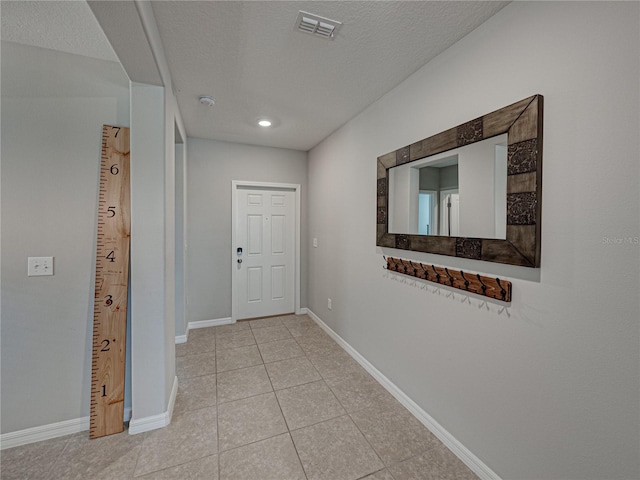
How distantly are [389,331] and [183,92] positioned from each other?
2.67m

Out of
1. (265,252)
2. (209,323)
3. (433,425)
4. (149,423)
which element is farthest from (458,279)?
(209,323)

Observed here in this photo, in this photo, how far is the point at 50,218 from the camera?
174 centimetres

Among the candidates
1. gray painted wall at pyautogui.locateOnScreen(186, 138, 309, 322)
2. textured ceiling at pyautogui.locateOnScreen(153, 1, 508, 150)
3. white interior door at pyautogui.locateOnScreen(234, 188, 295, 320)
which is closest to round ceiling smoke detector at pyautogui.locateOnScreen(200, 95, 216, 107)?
textured ceiling at pyautogui.locateOnScreen(153, 1, 508, 150)

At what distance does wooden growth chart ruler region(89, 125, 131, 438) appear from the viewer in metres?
1.78

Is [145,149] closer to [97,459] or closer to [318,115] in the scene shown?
[318,115]

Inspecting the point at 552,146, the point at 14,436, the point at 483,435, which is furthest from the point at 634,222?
the point at 14,436

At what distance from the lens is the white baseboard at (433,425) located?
1.51 meters

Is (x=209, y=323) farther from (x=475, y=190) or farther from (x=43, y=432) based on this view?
(x=475, y=190)

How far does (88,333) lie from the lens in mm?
1811

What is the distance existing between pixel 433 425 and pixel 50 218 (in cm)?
285

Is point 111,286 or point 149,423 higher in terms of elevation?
point 111,286

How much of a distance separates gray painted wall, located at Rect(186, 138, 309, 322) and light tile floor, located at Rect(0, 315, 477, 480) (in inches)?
45.2

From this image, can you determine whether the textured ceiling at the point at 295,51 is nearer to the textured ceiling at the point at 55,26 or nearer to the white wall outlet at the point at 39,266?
the textured ceiling at the point at 55,26

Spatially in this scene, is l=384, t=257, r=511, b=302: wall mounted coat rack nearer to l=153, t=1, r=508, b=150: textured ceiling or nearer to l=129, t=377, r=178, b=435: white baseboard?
l=153, t=1, r=508, b=150: textured ceiling
